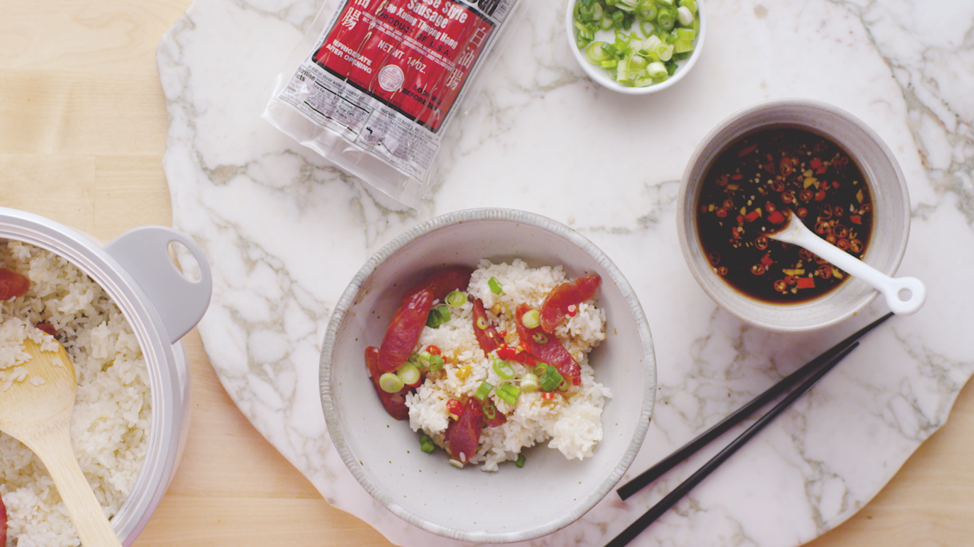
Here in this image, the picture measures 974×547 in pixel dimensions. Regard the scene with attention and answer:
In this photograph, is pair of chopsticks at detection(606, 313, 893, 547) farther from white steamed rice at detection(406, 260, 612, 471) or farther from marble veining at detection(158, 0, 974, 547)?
white steamed rice at detection(406, 260, 612, 471)

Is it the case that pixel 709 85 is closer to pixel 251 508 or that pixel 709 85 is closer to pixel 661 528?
pixel 661 528

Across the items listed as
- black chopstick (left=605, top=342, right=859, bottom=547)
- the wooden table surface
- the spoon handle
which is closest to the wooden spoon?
the spoon handle

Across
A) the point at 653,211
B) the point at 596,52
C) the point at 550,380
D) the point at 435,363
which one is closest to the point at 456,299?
the point at 435,363

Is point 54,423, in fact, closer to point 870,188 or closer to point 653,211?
point 653,211

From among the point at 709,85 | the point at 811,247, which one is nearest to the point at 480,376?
the point at 811,247

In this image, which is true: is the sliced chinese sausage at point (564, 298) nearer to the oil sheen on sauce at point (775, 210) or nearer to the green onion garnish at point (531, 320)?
the green onion garnish at point (531, 320)

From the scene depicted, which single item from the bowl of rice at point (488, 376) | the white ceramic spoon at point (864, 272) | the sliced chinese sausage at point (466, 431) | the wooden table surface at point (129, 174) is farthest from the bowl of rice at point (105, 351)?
the white ceramic spoon at point (864, 272)
